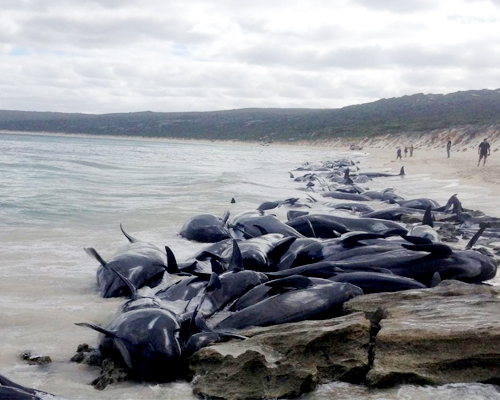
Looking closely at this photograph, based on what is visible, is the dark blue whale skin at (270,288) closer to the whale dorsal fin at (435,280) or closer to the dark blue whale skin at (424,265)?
the dark blue whale skin at (424,265)

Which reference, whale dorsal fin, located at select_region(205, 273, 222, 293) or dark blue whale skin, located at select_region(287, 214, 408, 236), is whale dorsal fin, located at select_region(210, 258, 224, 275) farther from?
dark blue whale skin, located at select_region(287, 214, 408, 236)

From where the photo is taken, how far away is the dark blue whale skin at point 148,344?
4.11 m

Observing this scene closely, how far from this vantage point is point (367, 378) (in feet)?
12.7

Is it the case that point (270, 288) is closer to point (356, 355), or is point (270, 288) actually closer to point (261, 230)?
point (356, 355)

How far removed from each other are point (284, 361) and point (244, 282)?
153 centimetres

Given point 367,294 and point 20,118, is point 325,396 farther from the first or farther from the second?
point 20,118

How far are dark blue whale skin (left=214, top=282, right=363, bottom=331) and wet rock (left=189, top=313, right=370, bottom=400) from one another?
0.32 metres

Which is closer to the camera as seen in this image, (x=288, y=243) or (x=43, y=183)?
(x=288, y=243)

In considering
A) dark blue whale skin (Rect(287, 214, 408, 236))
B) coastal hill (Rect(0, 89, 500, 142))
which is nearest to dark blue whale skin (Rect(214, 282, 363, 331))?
dark blue whale skin (Rect(287, 214, 408, 236))

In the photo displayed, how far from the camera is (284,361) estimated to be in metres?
3.99

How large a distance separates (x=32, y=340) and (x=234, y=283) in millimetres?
1756

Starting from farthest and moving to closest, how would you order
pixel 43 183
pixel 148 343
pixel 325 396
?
1. pixel 43 183
2. pixel 148 343
3. pixel 325 396

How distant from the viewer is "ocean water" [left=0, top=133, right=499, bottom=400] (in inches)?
158

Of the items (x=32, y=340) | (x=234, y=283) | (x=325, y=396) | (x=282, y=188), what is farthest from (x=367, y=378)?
(x=282, y=188)
